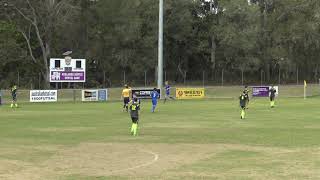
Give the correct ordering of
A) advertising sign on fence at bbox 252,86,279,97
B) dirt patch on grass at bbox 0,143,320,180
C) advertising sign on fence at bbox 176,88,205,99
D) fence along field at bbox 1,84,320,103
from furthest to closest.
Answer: advertising sign on fence at bbox 252,86,279,97 < advertising sign on fence at bbox 176,88,205,99 < fence along field at bbox 1,84,320,103 < dirt patch on grass at bbox 0,143,320,180

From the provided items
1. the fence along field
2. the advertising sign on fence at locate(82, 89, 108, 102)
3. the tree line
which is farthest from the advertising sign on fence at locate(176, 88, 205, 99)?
the tree line

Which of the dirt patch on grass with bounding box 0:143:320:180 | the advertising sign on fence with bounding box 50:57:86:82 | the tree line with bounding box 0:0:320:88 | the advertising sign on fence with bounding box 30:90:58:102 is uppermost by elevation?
the tree line with bounding box 0:0:320:88

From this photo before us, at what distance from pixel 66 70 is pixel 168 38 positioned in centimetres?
2795

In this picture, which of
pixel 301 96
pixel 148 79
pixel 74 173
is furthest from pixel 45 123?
pixel 148 79

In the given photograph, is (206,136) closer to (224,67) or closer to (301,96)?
(301,96)

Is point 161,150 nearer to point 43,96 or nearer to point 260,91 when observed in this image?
point 43,96

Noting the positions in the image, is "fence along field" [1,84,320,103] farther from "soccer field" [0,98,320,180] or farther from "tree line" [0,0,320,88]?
Answer: "soccer field" [0,98,320,180]

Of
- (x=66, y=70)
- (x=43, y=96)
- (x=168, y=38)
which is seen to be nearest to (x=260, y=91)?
(x=168, y=38)

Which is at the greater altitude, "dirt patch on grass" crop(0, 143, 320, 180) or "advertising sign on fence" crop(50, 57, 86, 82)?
"advertising sign on fence" crop(50, 57, 86, 82)

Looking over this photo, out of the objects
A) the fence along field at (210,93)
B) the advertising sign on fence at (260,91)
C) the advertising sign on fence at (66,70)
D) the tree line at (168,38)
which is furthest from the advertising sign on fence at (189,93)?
the tree line at (168,38)

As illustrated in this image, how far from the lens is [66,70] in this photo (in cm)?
5469

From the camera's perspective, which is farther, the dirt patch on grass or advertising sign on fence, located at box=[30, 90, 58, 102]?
advertising sign on fence, located at box=[30, 90, 58, 102]

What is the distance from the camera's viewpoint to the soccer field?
45.2 ft

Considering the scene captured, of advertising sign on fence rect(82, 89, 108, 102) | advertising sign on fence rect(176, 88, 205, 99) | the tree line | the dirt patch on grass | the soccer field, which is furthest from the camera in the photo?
the tree line
